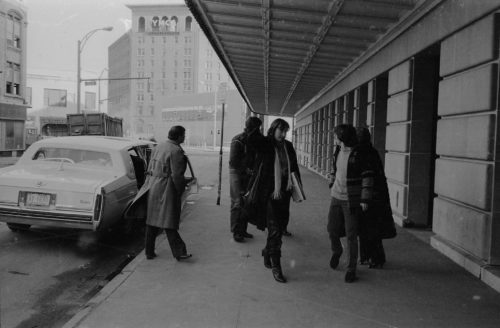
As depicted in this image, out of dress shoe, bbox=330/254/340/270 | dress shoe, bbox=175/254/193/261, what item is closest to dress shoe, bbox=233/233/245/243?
dress shoe, bbox=175/254/193/261

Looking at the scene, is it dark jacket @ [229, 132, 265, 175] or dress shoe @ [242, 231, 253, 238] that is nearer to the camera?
dark jacket @ [229, 132, 265, 175]

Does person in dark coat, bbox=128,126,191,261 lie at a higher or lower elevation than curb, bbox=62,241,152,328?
higher

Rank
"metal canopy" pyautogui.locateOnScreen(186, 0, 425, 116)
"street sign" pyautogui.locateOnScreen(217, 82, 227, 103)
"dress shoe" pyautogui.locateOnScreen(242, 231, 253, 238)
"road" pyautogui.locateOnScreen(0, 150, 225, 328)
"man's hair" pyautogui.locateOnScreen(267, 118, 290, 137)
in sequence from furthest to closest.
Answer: "street sign" pyautogui.locateOnScreen(217, 82, 227, 103)
"metal canopy" pyautogui.locateOnScreen(186, 0, 425, 116)
"dress shoe" pyautogui.locateOnScreen(242, 231, 253, 238)
"man's hair" pyautogui.locateOnScreen(267, 118, 290, 137)
"road" pyautogui.locateOnScreen(0, 150, 225, 328)

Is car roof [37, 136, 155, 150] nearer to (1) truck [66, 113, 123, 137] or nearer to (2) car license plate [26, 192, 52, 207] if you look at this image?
(2) car license plate [26, 192, 52, 207]

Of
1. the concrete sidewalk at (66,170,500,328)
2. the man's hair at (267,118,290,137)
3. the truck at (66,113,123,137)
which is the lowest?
the concrete sidewalk at (66,170,500,328)

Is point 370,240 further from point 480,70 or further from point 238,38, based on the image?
point 238,38

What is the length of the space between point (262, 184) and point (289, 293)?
3.99ft

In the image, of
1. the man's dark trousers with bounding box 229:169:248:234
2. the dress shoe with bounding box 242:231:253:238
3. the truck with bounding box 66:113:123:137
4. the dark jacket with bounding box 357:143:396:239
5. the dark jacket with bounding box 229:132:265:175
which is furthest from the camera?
the truck with bounding box 66:113:123:137

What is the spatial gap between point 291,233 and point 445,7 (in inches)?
162

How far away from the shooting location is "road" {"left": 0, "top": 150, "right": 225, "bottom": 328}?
4.73 meters

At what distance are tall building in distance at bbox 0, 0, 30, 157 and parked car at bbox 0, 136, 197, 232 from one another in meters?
30.6

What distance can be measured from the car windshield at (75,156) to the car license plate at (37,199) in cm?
115

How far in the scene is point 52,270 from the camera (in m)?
6.18

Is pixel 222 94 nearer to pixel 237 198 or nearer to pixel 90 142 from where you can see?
pixel 90 142
